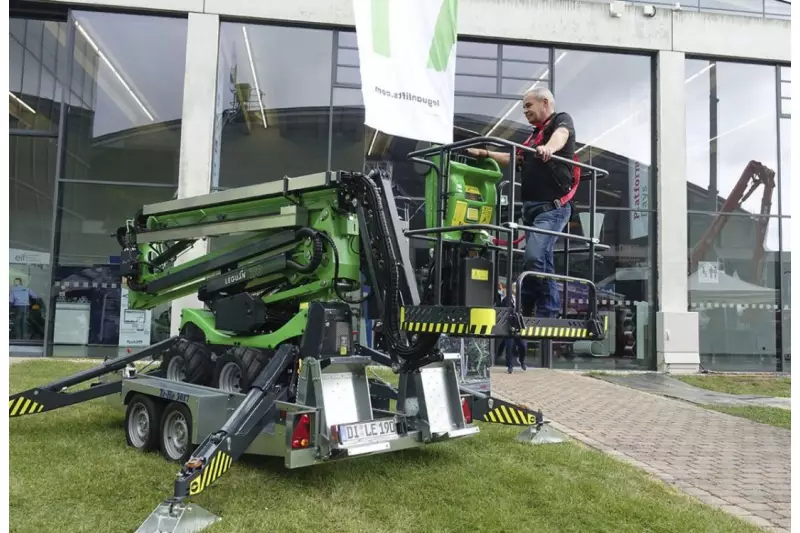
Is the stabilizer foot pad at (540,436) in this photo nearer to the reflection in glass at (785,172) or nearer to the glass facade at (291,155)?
the glass facade at (291,155)

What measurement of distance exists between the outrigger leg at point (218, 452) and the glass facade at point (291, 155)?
866cm

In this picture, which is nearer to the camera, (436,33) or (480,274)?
(480,274)

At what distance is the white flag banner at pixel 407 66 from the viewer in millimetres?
6508

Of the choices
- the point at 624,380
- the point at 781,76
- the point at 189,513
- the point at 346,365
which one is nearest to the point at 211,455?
the point at 189,513

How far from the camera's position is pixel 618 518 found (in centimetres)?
441

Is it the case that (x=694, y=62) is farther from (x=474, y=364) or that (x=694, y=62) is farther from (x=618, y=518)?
(x=618, y=518)

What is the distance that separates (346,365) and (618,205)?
1110cm

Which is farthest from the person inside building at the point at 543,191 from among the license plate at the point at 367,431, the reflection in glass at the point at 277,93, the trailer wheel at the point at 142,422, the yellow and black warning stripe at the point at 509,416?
the reflection in glass at the point at 277,93

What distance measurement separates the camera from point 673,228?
48.0ft

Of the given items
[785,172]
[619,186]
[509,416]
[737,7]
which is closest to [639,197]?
[619,186]

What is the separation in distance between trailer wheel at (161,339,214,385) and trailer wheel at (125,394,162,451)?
0.53 meters

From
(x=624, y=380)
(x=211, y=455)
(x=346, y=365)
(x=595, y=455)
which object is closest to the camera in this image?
(x=211, y=455)

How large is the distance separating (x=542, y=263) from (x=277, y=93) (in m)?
10.6

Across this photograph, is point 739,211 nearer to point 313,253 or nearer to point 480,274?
point 480,274
